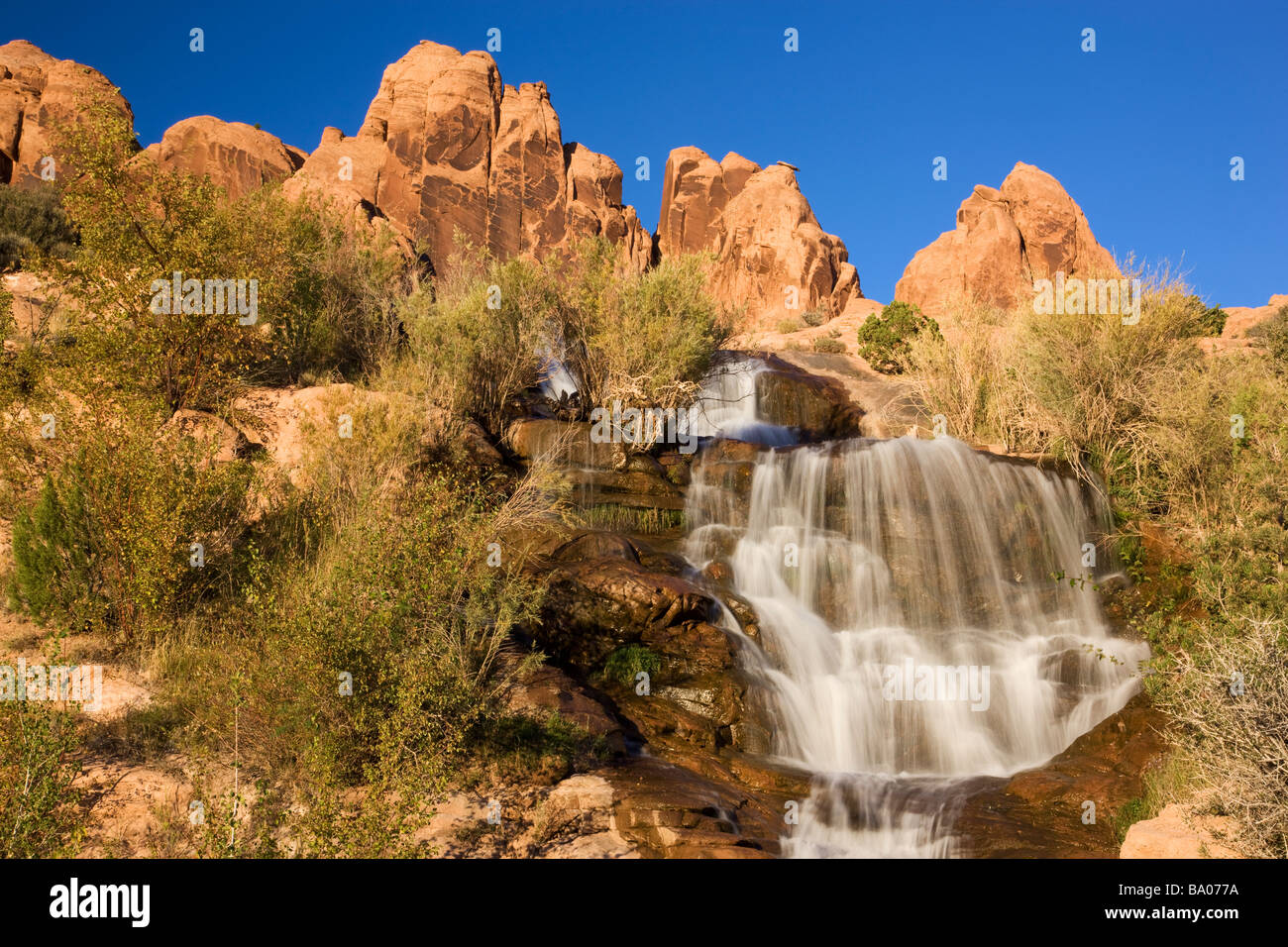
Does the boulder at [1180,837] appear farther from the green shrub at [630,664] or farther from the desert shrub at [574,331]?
the desert shrub at [574,331]

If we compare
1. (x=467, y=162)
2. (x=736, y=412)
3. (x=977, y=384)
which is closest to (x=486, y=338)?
(x=736, y=412)

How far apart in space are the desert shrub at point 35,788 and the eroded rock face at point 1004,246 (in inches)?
1951

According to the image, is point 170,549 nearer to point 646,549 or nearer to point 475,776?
point 475,776

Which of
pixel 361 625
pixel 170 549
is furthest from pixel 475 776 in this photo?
pixel 170 549

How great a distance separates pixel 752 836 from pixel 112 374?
10918 millimetres

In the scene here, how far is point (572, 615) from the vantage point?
36.1 ft

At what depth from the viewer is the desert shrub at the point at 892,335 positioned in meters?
30.4

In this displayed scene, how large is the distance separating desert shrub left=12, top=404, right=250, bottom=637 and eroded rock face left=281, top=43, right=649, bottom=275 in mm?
41759

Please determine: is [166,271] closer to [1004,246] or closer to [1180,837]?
[1180,837]

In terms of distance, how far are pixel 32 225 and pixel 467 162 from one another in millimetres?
34776

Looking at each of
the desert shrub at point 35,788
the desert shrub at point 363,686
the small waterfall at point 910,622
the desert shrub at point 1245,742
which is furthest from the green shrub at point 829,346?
the desert shrub at point 35,788

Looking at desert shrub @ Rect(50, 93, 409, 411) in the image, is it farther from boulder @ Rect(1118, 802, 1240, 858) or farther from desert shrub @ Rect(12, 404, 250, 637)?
boulder @ Rect(1118, 802, 1240, 858)

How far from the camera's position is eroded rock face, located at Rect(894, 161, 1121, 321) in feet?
167

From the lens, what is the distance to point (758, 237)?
58.9 meters
